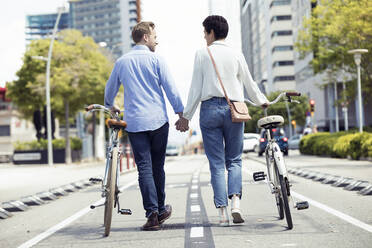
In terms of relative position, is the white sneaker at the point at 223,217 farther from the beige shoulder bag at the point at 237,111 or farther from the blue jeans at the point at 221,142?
the beige shoulder bag at the point at 237,111

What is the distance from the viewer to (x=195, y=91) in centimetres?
615

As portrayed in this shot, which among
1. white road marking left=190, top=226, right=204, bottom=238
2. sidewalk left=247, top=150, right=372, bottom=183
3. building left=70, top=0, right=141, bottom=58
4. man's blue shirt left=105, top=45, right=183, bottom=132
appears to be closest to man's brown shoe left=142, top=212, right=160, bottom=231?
white road marking left=190, top=226, right=204, bottom=238

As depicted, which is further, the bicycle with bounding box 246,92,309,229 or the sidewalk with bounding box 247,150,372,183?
the sidewalk with bounding box 247,150,372,183

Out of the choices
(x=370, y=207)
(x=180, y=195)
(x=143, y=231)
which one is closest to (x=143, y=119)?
(x=143, y=231)

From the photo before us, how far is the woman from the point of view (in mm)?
6059

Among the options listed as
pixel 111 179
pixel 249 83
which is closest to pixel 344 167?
pixel 249 83

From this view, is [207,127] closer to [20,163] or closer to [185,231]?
[185,231]

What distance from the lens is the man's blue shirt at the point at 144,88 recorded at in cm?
608

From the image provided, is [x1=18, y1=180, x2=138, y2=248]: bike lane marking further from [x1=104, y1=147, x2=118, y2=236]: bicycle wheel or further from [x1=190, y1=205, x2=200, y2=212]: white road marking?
[x1=190, y1=205, x2=200, y2=212]: white road marking

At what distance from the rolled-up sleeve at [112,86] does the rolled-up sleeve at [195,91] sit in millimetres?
811

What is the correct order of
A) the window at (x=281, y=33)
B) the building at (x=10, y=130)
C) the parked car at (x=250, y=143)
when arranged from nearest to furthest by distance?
1. the parked car at (x=250, y=143)
2. the building at (x=10, y=130)
3. the window at (x=281, y=33)

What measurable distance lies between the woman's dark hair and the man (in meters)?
0.62

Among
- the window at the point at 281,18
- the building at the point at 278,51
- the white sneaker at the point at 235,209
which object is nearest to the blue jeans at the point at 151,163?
the white sneaker at the point at 235,209

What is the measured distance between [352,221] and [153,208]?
6.71ft
